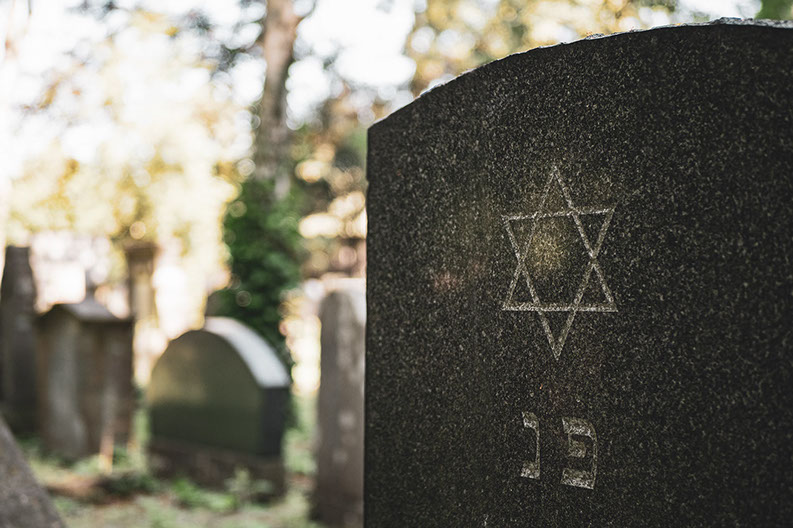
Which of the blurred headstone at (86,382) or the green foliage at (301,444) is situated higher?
the blurred headstone at (86,382)

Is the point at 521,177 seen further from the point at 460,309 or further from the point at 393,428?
the point at 393,428

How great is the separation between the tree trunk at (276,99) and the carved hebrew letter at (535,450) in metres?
7.32

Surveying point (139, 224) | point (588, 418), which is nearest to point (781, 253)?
point (588, 418)

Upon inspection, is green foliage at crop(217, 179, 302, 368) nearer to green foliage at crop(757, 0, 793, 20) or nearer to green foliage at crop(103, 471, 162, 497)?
green foliage at crop(103, 471, 162, 497)

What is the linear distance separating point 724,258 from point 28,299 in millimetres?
7917

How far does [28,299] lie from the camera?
809cm

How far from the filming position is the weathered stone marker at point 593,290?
1.66 m

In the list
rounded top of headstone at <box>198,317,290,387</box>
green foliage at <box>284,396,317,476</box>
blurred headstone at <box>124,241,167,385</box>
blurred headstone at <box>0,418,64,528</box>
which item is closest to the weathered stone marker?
blurred headstone at <box>0,418,64,528</box>

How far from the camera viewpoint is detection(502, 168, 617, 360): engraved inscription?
191 centimetres

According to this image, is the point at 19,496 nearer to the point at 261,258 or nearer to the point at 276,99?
the point at 261,258

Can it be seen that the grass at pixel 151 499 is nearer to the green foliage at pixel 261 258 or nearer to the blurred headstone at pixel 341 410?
the blurred headstone at pixel 341 410

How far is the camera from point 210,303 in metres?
Result: 9.80

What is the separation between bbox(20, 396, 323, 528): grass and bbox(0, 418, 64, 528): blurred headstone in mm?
2221

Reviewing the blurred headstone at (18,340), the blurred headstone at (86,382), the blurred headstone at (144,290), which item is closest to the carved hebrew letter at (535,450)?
the blurred headstone at (86,382)
